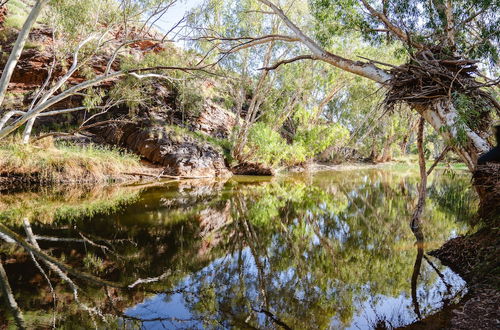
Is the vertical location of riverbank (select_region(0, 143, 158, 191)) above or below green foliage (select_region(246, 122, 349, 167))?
below

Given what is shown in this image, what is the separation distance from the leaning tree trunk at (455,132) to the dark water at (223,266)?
1348 millimetres

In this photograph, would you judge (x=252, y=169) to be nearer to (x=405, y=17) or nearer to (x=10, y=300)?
(x=405, y=17)

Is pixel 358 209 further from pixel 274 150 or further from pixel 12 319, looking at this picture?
pixel 274 150

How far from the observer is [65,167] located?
12102 millimetres

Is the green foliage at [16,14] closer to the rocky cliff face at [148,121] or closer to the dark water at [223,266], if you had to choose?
the rocky cliff face at [148,121]

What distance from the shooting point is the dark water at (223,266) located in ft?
9.49

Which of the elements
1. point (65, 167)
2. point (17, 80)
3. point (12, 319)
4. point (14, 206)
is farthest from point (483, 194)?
point (17, 80)

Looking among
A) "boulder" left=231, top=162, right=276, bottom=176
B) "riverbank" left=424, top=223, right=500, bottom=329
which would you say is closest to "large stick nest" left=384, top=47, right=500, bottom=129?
"riverbank" left=424, top=223, right=500, bottom=329

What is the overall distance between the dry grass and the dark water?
4142 millimetres

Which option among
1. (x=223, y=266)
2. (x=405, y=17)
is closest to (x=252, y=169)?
(x=405, y=17)

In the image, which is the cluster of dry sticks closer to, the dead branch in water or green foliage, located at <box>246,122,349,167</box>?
the dead branch in water

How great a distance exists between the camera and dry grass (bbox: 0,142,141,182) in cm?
1128

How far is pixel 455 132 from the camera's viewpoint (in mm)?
4859

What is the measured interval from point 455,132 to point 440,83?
750 millimetres
